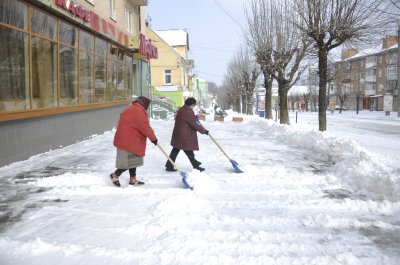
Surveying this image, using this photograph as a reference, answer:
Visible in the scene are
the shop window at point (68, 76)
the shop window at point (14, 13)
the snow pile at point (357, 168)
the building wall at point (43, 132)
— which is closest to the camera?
the snow pile at point (357, 168)

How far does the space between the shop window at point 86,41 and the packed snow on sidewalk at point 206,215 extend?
16.7 feet

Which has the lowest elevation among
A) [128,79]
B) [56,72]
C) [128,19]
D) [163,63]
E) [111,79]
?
[56,72]

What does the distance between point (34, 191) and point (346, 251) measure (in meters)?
4.30

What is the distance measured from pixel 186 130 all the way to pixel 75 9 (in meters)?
5.69

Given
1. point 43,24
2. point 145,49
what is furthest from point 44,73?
point 145,49

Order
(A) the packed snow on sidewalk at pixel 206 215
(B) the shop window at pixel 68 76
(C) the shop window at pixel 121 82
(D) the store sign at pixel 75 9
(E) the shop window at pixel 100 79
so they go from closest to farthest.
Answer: (A) the packed snow on sidewalk at pixel 206 215 < (D) the store sign at pixel 75 9 < (B) the shop window at pixel 68 76 < (E) the shop window at pixel 100 79 < (C) the shop window at pixel 121 82

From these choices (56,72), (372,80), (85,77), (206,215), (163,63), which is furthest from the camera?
(372,80)

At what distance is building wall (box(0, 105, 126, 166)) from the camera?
7242 millimetres

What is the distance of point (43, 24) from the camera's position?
902 centimetres

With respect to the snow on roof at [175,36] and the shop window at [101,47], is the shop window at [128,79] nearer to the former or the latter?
the shop window at [101,47]

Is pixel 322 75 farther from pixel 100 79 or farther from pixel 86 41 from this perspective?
pixel 86 41

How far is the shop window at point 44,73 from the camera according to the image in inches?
336

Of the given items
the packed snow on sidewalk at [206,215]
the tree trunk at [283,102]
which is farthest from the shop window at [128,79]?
the packed snow on sidewalk at [206,215]

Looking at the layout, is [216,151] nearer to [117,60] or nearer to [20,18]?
[20,18]
